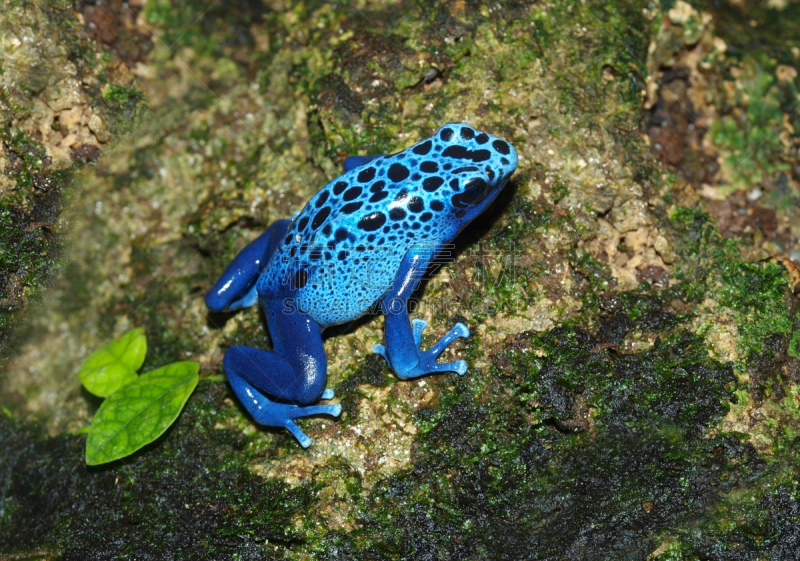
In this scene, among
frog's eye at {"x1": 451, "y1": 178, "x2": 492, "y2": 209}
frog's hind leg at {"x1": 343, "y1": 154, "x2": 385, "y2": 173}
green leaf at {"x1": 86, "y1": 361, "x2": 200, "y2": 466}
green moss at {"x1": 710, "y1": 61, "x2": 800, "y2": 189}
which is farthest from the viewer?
green moss at {"x1": 710, "y1": 61, "x2": 800, "y2": 189}

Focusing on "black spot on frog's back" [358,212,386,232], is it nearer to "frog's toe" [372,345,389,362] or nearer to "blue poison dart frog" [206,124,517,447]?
"blue poison dart frog" [206,124,517,447]

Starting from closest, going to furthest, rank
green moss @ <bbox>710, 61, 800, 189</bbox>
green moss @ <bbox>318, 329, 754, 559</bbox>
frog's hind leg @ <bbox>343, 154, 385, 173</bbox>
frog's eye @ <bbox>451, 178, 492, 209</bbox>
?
green moss @ <bbox>318, 329, 754, 559</bbox> → frog's eye @ <bbox>451, 178, 492, 209</bbox> → frog's hind leg @ <bbox>343, 154, 385, 173</bbox> → green moss @ <bbox>710, 61, 800, 189</bbox>

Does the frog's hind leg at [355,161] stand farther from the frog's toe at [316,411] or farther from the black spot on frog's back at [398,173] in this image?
the frog's toe at [316,411]

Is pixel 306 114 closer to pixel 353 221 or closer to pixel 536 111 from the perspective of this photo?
pixel 353 221

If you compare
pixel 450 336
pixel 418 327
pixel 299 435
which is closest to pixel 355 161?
pixel 418 327

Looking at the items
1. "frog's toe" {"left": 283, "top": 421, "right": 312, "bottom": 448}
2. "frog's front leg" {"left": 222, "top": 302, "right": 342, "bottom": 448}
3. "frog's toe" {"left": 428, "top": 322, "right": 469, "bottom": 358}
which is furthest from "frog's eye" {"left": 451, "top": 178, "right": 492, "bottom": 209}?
"frog's toe" {"left": 283, "top": 421, "right": 312, "bottom": 448}

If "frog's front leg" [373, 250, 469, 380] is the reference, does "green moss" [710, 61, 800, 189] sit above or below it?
below

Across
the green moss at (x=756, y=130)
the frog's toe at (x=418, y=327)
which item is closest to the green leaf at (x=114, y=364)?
the frog's toe at (x=418, y=327)

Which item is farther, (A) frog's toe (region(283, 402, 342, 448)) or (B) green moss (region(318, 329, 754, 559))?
(A) frog's toe (region(283, 402, 342, 448))
